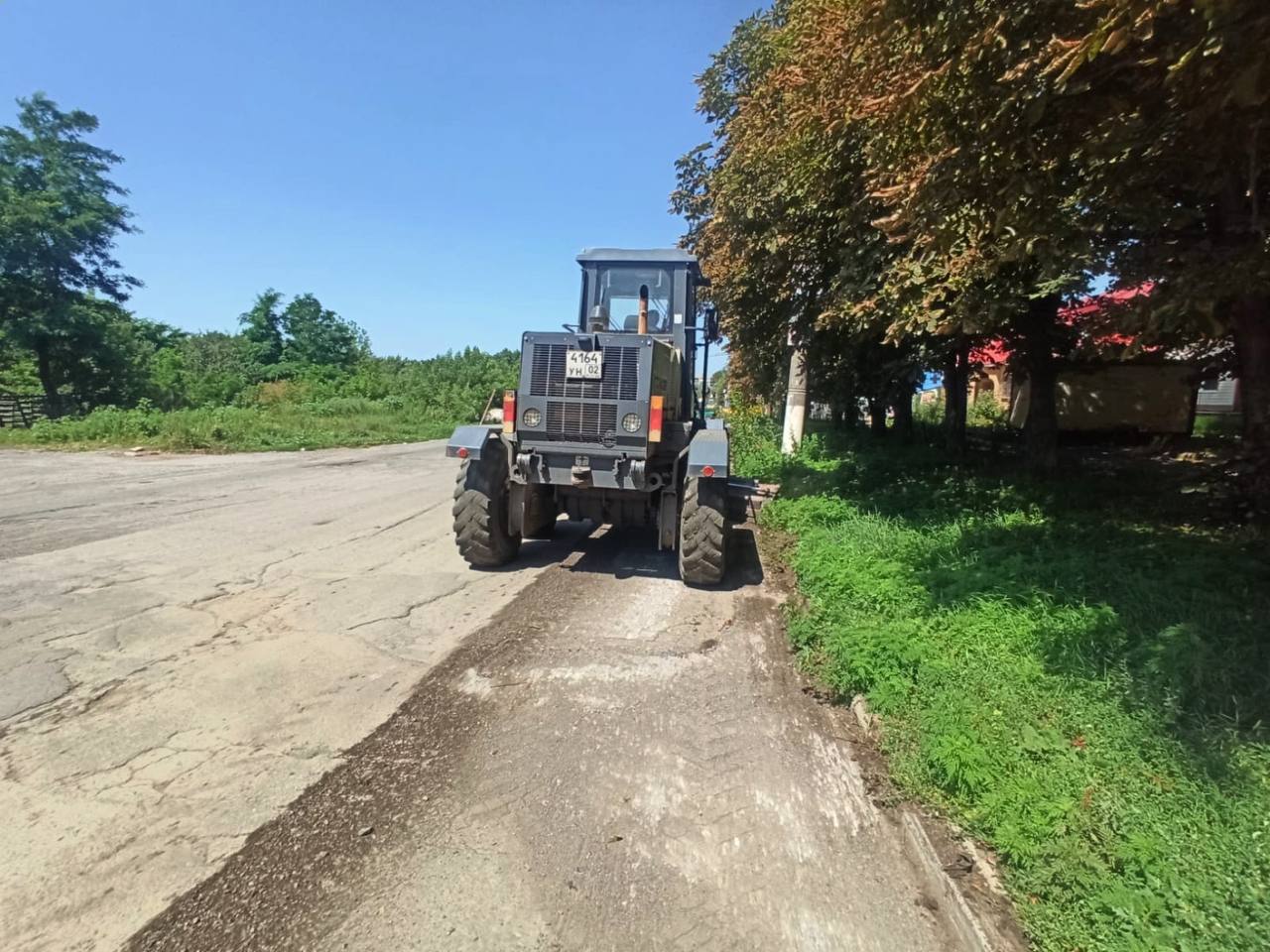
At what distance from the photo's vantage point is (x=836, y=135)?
256 inches

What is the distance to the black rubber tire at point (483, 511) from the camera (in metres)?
6.79

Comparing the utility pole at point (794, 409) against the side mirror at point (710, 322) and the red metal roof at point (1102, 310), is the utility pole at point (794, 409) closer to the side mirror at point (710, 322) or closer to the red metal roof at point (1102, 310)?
the red metal roof at point (1102, 310)

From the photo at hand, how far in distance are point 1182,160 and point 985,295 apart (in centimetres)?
178

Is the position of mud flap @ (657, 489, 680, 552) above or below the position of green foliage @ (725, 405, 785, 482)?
below

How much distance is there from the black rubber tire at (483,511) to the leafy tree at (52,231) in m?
26.6

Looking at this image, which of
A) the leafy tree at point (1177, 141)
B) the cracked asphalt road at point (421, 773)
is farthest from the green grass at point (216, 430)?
the leafy tree at point (1177, 141)

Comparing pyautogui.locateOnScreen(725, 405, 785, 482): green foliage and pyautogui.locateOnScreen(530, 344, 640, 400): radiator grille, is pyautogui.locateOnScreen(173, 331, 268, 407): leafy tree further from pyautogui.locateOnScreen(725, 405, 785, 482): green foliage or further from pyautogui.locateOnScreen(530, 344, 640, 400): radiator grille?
pyautogui.locateOnScreen(530, 344, 640, 400): radiator grille

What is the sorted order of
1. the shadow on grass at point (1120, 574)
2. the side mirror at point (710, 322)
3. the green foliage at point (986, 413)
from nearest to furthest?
the shadow on grass at point (1120, 574), the side mirror at point (710, 322), the green foliage at point (986, 413)

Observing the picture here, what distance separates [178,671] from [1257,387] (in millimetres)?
8433

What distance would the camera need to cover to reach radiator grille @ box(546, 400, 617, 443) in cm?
665

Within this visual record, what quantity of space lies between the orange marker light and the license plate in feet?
1.80

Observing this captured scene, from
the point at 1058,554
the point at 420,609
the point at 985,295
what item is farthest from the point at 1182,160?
the point at 420,609

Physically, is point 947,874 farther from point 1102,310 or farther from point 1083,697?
point 1102,310

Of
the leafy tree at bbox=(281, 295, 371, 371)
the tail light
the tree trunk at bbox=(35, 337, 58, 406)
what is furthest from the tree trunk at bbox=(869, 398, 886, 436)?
the leafy tree at bbox=(281, 295, 371, 371)
